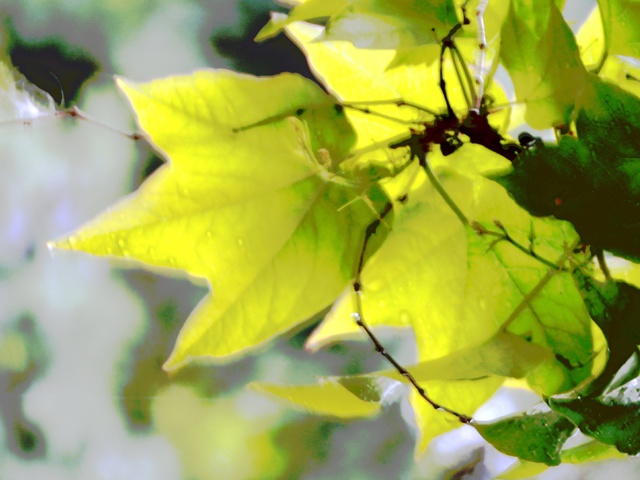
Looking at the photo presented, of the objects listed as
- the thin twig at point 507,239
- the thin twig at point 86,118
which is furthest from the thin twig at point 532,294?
the thin twig at point 86,118

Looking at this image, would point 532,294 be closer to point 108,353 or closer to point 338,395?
point 338,395

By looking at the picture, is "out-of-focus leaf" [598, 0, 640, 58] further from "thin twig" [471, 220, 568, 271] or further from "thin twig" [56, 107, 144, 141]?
"thin twig" [56, 107, 144, 141]

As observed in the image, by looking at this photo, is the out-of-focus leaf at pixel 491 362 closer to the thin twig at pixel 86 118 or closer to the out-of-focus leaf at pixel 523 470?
the out-of-focus leaf at pixel 523 470

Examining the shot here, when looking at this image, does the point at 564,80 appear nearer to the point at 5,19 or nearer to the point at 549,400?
the point at 549,400

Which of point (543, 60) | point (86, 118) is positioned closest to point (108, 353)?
point (86, 118)

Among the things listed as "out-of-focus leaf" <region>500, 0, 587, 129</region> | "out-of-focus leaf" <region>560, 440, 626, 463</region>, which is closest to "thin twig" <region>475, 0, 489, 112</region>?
"out-of-focus leaf" <region>500, 0, 587, 129</region>

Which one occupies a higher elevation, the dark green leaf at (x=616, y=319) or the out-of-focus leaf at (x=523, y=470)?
the dark green leaf at (x=616, y=319)

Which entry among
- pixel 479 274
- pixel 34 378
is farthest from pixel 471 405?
pixel 34 378
